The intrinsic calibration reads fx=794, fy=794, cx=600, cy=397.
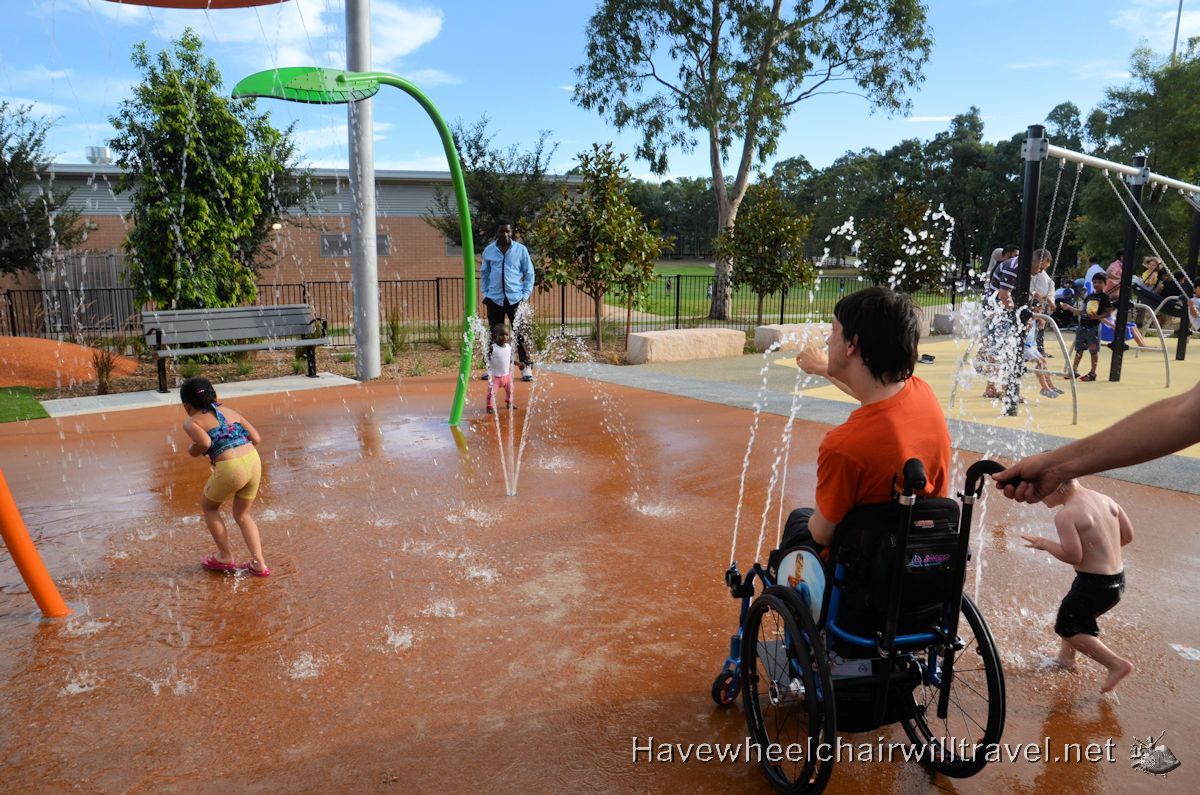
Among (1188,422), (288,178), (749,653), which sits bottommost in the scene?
A: (749,653)

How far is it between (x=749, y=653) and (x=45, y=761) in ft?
8.40

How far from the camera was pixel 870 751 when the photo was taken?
294 cm

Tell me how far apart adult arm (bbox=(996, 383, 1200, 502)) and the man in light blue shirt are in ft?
27.8

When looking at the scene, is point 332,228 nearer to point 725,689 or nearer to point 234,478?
point 234,478

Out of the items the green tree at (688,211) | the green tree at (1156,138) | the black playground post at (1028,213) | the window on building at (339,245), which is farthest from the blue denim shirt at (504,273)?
the green tree at (688,211)

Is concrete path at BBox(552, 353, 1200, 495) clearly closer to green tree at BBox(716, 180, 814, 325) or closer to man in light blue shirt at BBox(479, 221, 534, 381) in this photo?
man in light blue shirt at BBox(479, 221, 534, 381)

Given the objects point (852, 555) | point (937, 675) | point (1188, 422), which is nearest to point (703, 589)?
point (937, 675)

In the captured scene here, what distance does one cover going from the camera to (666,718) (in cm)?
311

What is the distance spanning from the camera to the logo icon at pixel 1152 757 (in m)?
2.82

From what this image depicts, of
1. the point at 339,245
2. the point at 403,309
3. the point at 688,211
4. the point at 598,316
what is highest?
the point at 688,211

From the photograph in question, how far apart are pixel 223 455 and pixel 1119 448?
4052 mm

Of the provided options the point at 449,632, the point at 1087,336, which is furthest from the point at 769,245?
the point at 449,632

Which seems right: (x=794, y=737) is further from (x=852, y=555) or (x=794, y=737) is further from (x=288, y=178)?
(x=288, y=178)

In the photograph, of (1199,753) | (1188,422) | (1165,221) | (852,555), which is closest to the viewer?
(1188,422)
